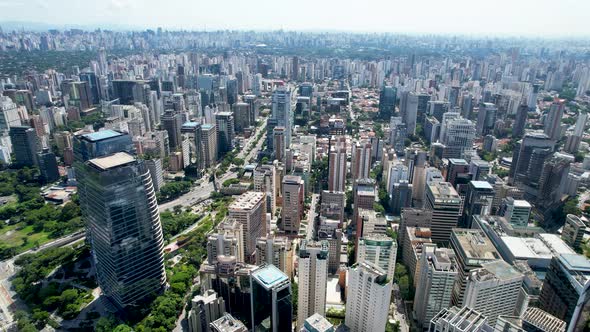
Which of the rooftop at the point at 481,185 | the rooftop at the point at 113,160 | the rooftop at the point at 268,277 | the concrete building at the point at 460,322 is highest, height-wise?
the rooftop at the point at 113,160

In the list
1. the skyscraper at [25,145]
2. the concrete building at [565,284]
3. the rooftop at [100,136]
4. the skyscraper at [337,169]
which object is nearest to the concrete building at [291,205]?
the skyscraper at [337,169]

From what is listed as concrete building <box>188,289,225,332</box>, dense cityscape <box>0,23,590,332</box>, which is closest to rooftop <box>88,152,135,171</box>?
dense cityscape <box>0,23,590,332</box>

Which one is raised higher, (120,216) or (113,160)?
(113,160)

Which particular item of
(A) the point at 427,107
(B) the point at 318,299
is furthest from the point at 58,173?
(A) the point at 427,107

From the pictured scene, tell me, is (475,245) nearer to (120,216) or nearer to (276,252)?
(276,252)

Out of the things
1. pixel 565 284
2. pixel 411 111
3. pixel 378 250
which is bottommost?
pixel 378 250

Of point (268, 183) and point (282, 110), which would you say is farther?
point (282, 110)

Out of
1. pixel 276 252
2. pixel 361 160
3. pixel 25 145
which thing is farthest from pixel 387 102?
pixel 25 145

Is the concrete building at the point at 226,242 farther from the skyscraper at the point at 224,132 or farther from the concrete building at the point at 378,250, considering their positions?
the skyscraper at the point at 224,132
